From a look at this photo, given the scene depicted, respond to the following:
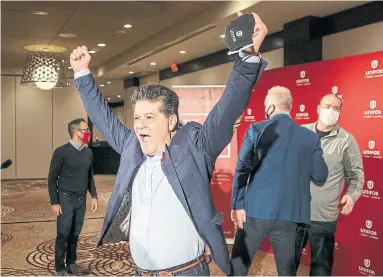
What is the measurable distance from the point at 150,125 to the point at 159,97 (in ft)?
0.38

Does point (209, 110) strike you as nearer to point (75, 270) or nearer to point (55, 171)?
point (55, 171)

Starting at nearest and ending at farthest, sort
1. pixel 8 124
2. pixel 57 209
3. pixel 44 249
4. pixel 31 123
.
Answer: pixel 57 209 < pixel 44 249 < pixel 8 124 < pixel 31 123

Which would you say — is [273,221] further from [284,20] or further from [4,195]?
[4,195]

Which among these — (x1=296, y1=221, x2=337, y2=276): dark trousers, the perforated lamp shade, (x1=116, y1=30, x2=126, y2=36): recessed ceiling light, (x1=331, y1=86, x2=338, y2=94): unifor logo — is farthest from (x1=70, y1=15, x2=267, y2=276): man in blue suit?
the perforated lamp shade

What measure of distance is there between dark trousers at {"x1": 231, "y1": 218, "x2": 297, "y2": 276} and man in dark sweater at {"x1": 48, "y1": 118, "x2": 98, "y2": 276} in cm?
176

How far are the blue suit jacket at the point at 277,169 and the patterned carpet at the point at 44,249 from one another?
1.61 metres

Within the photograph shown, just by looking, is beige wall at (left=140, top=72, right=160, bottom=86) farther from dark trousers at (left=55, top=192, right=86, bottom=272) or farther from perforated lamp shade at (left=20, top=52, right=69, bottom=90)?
dark trousers at (left=55, top=192, right=86, bottom=272)

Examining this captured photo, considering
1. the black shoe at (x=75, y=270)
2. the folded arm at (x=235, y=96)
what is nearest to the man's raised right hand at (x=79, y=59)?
the folded arm at (x=235, y=96)

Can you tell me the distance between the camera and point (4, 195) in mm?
10031

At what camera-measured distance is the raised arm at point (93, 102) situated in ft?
6.10

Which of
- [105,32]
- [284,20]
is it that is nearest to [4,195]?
[105,32]

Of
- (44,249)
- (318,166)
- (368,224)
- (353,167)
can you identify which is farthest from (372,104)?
(44,249)

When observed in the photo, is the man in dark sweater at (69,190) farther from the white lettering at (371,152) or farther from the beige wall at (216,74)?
the beige wall at (216,74)

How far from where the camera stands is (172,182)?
1591mm
